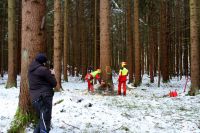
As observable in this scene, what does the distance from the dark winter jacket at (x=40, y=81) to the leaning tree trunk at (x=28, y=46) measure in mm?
834

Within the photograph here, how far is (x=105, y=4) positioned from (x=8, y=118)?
877 cm

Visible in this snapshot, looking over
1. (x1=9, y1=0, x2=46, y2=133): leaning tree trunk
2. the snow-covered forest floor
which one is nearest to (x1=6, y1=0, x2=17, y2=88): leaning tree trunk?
the snow-covered forest floor

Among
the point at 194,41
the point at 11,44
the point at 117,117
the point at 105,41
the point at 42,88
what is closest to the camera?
the point at 42,88

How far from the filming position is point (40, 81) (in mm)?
7215

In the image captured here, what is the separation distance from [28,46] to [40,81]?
126 centimetres

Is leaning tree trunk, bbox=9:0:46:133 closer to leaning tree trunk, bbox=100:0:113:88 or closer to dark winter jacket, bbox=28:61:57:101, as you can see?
dark winter jacket, bbox=28:61:57:101

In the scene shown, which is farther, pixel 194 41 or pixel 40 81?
pixel 194 41

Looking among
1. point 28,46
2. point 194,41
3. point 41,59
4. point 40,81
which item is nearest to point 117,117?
→ point 28,46

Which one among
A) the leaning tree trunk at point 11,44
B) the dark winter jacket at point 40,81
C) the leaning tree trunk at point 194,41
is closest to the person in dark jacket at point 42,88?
the dark winter jacket at point 40,81

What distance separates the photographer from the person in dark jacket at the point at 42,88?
23.6 feet

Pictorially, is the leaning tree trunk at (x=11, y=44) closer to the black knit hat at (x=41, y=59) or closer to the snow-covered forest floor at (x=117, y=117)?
the snow-covered forest floor at (x=117, y=117)

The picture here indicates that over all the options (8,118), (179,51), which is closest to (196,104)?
(8,118)

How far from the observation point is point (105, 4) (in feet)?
54.9

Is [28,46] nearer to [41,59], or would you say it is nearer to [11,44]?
[41,59]
